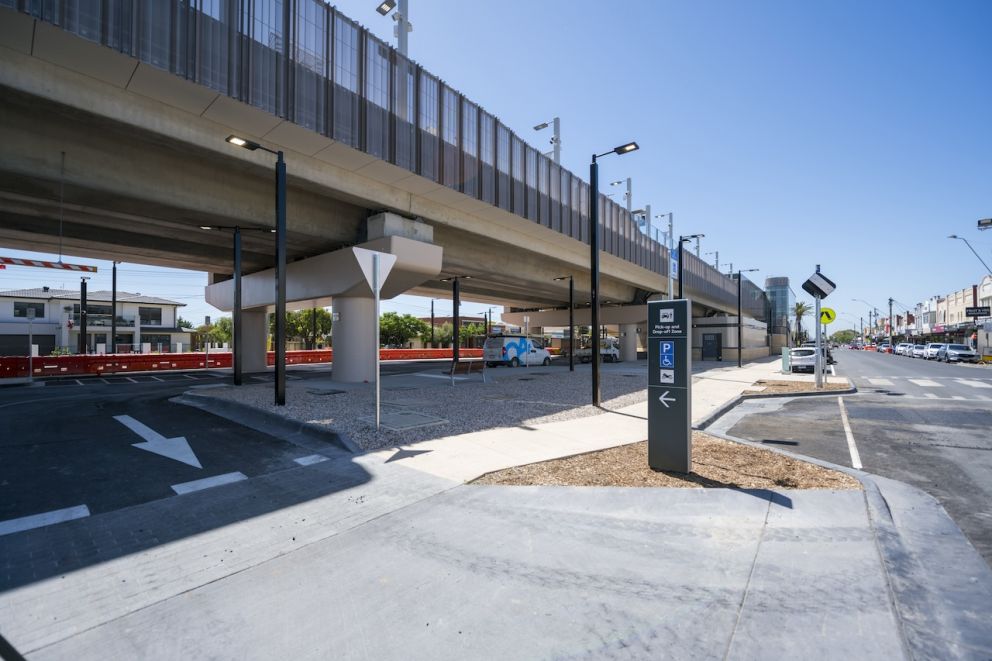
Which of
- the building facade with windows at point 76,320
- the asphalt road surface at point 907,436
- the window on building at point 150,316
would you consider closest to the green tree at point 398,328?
the building facade with windows at point 76,320

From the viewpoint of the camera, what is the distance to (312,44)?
11.6m

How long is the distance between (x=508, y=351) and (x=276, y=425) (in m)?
21.8

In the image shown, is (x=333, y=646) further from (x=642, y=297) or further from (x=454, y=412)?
(x=642, y=297)

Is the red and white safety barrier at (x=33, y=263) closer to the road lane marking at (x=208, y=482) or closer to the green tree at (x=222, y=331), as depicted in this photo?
the road lane marking at (x=208, y=482)

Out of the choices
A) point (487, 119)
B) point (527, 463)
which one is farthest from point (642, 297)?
point (527, 463)

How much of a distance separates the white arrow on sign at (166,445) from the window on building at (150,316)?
69109mm

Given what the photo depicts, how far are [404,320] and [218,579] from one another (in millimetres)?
69143

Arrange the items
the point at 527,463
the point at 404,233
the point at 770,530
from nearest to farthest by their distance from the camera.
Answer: the point at 770,530, the point at 527,463, the point at 404,233

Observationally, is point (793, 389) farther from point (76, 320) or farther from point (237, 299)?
point (76, 320)

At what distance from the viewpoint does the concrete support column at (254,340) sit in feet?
77.0

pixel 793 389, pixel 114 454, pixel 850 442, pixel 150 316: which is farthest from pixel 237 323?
pixel 150 316

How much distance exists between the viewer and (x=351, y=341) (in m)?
17.6

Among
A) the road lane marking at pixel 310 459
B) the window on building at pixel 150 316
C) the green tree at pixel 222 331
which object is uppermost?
the window on building at pixel 150 316

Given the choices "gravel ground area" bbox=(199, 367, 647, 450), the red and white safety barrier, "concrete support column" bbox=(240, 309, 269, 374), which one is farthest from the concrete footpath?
"concrete support column" bbox=(240, 309, 269, 374)
